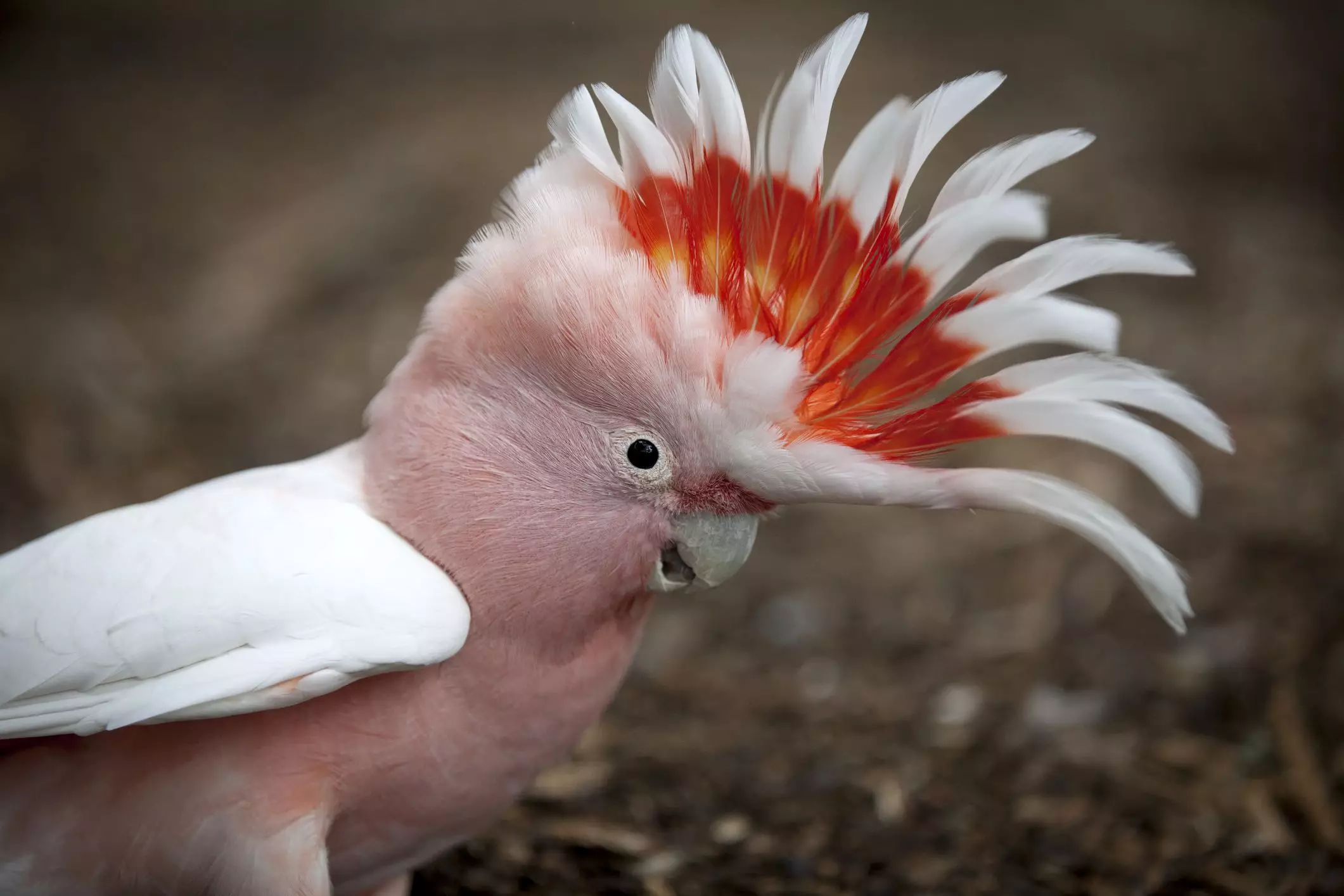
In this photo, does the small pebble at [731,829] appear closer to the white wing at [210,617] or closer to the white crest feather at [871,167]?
the white wing at [210,617]

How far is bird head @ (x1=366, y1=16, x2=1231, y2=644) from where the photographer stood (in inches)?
46.1

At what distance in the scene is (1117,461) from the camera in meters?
3.01

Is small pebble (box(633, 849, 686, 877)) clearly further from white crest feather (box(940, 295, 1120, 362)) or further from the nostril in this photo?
white crest feather (box(940, 295, 1120, 362))

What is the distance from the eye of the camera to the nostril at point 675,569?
132cm

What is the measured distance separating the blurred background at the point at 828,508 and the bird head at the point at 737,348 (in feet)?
2.84

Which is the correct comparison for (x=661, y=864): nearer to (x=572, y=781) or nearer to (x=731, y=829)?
(x=731, y=829)

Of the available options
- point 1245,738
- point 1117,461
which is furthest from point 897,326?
point 1117,461

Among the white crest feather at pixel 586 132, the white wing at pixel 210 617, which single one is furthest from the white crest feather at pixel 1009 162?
the white wing at pixel 210 617

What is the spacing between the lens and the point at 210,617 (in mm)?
1169

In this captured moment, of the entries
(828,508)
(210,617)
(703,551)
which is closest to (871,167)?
(703,551)

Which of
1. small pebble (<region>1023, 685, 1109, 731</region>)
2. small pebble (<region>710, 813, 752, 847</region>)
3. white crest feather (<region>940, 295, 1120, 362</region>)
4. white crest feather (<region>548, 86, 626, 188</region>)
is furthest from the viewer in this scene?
small pebble (<region>1023, 685, 1109, 731</region>)

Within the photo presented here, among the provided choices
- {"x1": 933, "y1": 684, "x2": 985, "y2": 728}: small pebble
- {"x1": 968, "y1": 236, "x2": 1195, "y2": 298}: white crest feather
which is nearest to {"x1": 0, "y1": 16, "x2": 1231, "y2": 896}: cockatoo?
{"x1": 968, "y1": 236, "x2": 1195, "y2": 298}: white crest feather

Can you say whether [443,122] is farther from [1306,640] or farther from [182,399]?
[1306,640]

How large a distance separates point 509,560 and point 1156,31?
4.23 meters
